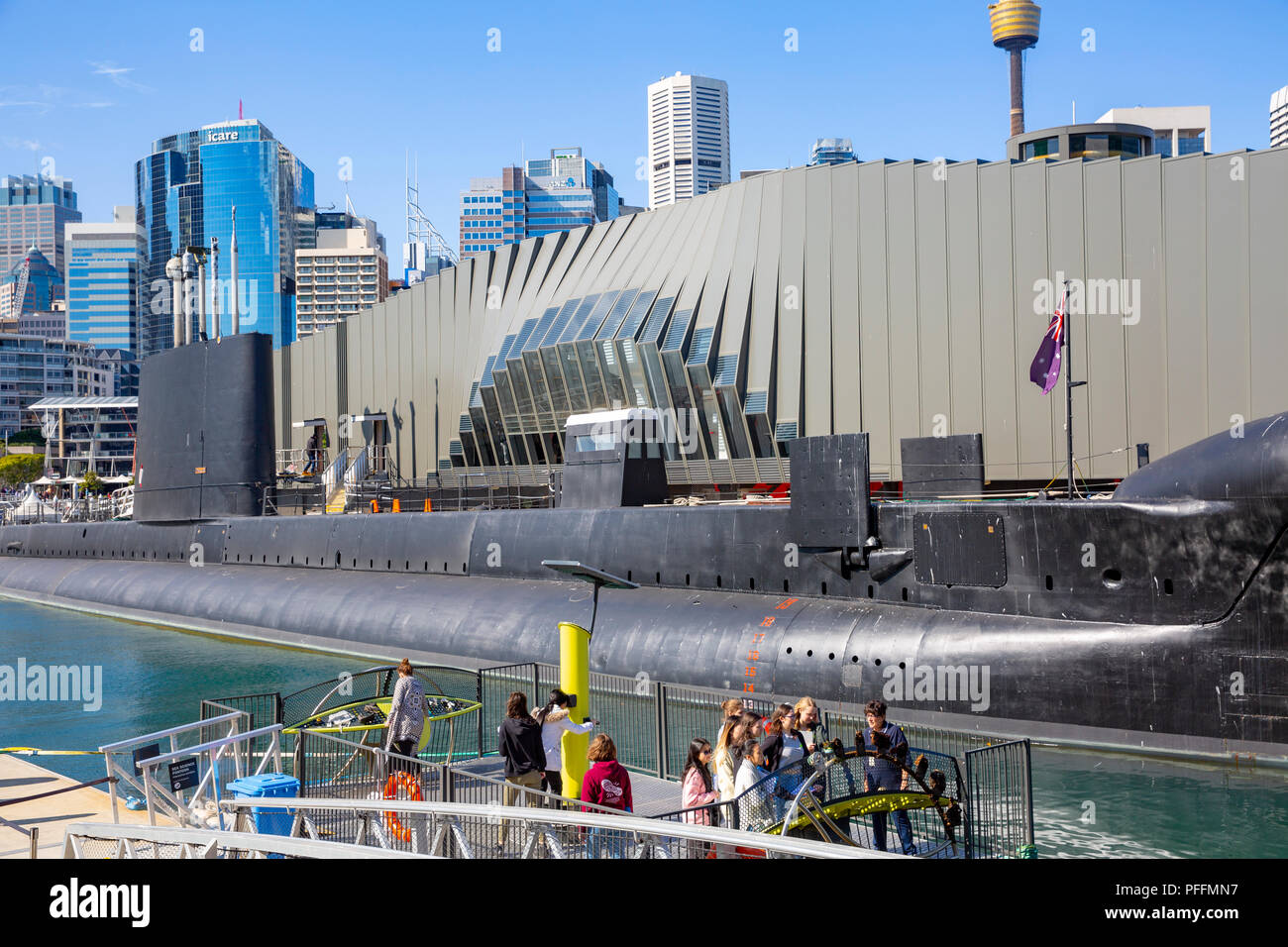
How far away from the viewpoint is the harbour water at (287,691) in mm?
10625

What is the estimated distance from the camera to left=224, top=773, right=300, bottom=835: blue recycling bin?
8586 millimetres

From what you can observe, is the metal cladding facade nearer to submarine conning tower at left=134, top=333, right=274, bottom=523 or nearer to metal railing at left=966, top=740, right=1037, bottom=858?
submarine conning tower at left=134, top=333, right=274, bottom=523

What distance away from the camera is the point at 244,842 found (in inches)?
195

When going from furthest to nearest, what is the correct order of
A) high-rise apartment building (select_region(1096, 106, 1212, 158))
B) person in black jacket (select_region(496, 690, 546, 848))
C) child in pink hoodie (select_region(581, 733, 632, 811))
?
high-rise apartment building (select_region(1096, 106, 1212, 158)) < person in black jacket (select_region(496, 690, 546, 848)) < child in pink hoodie (select_region(581, 733, 632, 811))

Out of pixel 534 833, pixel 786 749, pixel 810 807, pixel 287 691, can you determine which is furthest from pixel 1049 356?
pixel 534 833

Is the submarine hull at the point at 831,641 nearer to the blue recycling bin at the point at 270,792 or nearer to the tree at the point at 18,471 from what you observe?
the blue recycling bin at the point at 270,792

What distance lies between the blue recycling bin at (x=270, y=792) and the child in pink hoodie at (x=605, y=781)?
2.50 m

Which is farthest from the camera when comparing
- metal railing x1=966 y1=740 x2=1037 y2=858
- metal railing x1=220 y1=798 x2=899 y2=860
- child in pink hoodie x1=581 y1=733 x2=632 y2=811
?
metal railing x1=966 y1=740 x2=1037 y2=858

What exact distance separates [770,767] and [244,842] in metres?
4.58

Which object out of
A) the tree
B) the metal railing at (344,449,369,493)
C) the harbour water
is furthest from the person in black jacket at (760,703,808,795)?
Answer: the tree

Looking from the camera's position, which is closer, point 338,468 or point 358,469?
point 358,469

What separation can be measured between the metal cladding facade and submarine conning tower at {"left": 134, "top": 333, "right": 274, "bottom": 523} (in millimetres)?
12963

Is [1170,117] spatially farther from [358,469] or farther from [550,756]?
[550,756]
